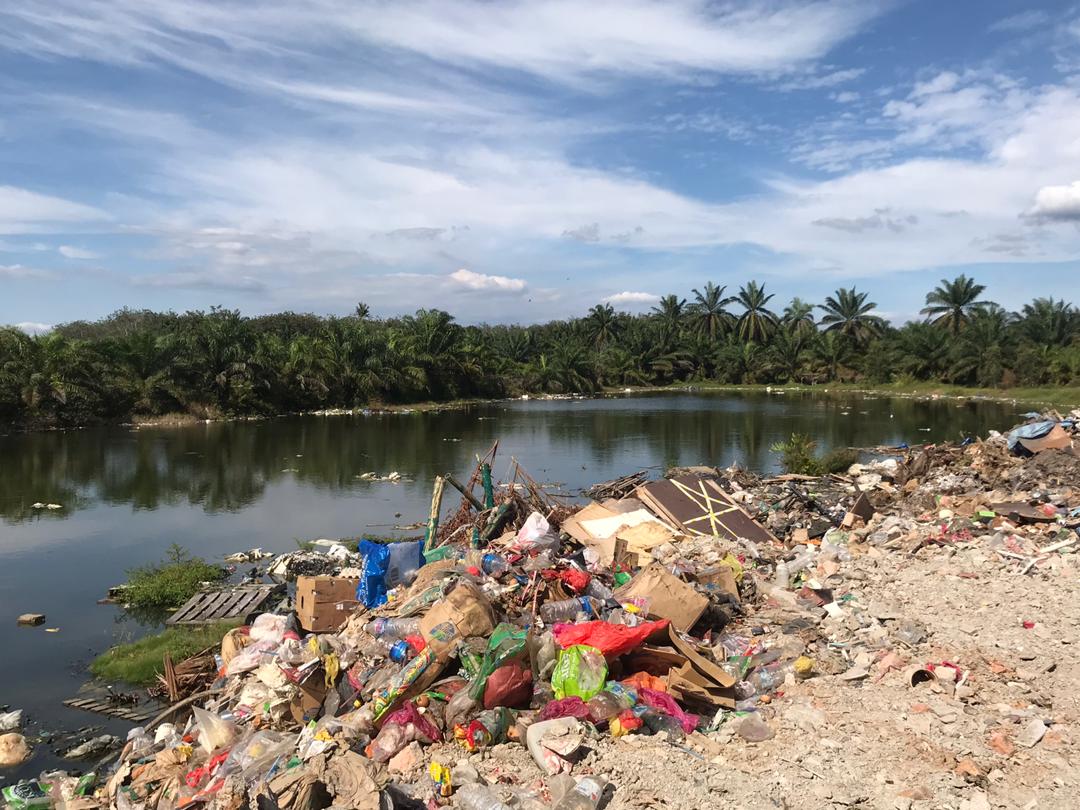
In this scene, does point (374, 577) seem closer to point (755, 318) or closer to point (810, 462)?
point (810, 462)

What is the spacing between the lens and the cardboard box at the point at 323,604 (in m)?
7.43

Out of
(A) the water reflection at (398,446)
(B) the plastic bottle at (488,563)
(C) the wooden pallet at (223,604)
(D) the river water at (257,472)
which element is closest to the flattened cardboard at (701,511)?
(B) the plastic bottle at (488,563)

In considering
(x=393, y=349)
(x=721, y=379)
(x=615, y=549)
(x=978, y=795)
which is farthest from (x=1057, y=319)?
(x=978, y=795)

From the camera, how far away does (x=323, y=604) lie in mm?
7484

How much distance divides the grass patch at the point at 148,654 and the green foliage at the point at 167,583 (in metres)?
1.42

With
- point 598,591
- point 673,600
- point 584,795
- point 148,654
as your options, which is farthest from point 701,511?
point 584,795

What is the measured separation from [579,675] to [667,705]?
0.61 metres

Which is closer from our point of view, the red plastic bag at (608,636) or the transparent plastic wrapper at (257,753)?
the transparent plastic wrapper at (257,753)

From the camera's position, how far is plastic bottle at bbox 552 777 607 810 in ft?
13.9

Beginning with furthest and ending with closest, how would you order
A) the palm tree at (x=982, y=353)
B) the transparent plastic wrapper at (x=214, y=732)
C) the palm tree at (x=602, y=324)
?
the palm tree at (x=602, y=324) → the palm tree at (x=982, y=353) → the transparent plastic wrapper at (x=214, y=732)

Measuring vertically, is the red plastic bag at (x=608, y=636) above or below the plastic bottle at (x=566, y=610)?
above

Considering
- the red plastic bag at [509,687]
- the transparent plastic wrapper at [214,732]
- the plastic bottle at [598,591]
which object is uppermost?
the plastic bottle at [598,591]

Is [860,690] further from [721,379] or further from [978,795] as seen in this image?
[721,379]

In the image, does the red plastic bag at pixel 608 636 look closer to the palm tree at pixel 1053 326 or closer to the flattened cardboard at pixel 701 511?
the flattened cardboard at pixel 701 511
